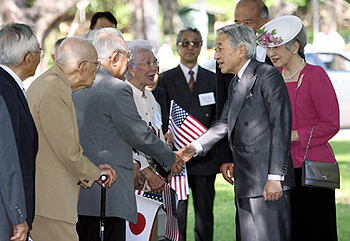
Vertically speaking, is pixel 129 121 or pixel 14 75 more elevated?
pixel 14 75

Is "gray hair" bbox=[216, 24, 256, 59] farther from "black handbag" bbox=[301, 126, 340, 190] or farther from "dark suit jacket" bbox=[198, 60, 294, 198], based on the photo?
"black handbag" bbox=[301, 126, 340, 190]

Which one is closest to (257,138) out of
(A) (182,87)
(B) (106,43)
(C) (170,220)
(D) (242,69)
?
(D) (242,69)

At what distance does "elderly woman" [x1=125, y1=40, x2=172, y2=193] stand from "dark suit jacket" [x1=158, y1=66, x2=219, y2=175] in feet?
3.58

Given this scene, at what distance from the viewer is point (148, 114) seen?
4195mm

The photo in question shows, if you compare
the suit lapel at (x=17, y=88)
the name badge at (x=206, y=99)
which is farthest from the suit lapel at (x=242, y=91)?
the name badge at (x=206, y=99)

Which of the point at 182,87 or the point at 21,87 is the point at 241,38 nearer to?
the point at 21,87

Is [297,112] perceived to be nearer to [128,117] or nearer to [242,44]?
[242,44]

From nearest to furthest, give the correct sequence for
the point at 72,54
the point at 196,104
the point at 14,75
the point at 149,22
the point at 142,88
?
1. the point at 14,75
2. the point at 72,54
3. the point at 142,88
4. the point at 196,104
5. the point at 149,22

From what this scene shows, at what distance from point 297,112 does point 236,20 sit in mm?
1393

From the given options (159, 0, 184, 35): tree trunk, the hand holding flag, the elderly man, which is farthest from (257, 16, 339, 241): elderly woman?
(159, 0, 184, 35): tree trunk

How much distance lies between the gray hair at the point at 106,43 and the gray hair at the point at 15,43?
0.65m

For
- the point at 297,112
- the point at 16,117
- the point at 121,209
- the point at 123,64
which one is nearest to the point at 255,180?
the point at 297,112

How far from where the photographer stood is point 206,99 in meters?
5.54

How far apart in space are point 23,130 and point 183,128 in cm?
226
